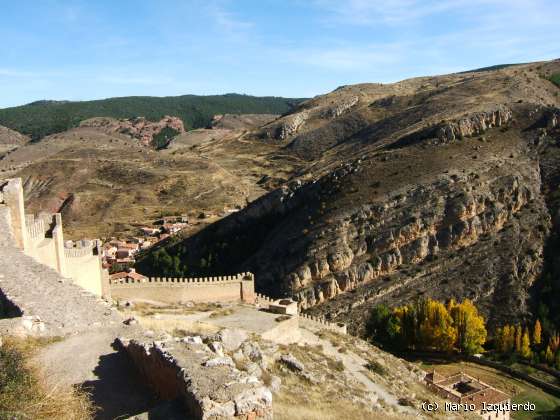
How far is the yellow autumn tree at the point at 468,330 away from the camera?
3631 cm

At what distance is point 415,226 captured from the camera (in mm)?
48000

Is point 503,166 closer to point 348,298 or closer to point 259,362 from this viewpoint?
point 348,298

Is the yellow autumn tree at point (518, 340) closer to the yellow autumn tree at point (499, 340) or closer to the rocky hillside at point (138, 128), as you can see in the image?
the yellow autumn tree at point (499, 340)

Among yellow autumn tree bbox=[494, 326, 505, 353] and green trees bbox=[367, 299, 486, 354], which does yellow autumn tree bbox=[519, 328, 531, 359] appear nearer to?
yellow autumn tree bbox=[494, 326, 505, 353]

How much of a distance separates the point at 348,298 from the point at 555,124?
2808 cm

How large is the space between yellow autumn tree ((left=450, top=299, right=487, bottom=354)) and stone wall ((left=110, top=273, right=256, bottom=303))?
1396 cm

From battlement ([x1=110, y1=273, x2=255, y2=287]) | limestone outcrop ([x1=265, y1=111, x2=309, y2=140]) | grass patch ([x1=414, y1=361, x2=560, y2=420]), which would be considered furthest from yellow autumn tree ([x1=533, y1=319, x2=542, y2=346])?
limestone outcrop ([x1=265, y1=111, x2=309, y2=140])

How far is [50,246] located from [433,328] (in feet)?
83.4

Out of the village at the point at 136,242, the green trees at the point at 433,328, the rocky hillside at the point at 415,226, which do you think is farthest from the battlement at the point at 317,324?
the village at the point at 136,242

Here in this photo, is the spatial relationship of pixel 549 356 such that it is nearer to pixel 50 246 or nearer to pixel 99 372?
pixel 50 246

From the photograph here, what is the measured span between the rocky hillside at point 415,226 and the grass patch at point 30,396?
36.1 metres

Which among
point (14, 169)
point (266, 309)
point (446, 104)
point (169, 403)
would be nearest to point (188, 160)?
point (14, 169)

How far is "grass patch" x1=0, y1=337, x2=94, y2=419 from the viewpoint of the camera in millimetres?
6926

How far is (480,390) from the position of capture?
90.0ft
